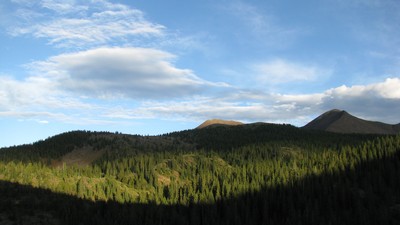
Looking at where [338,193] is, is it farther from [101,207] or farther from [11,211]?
[11,211]

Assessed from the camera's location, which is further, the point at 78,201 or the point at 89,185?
the point at 89,185

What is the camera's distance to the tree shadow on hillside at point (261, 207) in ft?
259

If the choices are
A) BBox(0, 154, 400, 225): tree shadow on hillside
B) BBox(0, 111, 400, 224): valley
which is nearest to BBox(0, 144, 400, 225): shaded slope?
BBox(0, 154, 400, 225): tree shadow on hillside

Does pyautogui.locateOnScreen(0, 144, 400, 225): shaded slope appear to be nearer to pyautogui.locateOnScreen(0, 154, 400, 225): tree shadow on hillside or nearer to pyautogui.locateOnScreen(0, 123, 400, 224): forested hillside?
pyautogui.locateOnScreen(0, 154, 400, 225): tree shadow on hillside

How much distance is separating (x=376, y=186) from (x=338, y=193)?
35.3 feet

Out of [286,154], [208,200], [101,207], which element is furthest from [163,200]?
[286,154]

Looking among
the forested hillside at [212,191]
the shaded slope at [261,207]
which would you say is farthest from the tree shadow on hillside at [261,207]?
the forested hillside at [212,191]

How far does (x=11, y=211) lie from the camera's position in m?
73.6

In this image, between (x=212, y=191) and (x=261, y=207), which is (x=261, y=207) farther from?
(x=212, y=191)

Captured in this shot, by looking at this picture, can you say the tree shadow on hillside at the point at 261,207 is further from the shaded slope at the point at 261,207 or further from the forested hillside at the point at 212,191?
the forested hillside at the point at 212,191

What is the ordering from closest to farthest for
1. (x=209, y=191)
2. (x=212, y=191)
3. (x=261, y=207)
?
(x=261, y=207) → (x=209, y=191) → (x=212, y=191)

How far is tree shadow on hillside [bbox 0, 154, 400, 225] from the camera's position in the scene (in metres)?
79.0

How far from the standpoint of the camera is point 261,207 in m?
101

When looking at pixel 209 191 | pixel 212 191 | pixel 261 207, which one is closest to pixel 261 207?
pixel 261 207
